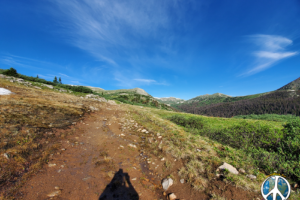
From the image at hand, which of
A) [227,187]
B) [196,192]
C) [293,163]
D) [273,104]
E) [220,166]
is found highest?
[273,104]

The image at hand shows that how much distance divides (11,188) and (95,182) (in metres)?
2.87

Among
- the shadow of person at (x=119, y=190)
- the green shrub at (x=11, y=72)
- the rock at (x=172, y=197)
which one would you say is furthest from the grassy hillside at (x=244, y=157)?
the green shrub at (x=11, y=72)

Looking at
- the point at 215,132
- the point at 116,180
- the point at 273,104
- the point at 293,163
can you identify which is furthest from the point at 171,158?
the point at 273,104

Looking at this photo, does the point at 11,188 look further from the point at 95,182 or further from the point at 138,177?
the point at 138,177

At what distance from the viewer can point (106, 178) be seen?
5.37 m

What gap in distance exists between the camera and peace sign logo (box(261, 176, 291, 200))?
232cm

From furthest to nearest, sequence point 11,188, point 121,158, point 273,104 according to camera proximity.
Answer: point 273,104 < point 121,158 < point 11,188

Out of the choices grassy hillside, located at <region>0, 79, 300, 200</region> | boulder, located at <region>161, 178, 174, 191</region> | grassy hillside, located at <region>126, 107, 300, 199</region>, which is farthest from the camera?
boulder, located at <region>161, 178, 174, 191</region>

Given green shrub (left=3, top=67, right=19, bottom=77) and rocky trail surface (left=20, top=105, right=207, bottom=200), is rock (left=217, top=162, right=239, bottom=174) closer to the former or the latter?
rocky trail surface (left=20, top=105, right=207, bottom=200)

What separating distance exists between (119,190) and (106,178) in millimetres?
969

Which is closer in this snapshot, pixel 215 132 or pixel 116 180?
pixel 116 180

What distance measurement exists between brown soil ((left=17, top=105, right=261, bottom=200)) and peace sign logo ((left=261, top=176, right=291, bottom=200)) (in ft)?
7.90

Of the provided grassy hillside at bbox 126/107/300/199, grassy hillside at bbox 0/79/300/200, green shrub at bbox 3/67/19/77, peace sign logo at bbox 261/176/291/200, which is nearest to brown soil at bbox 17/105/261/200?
grassy hillside at bbox 0/79/300/200

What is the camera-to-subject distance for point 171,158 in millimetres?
7152
